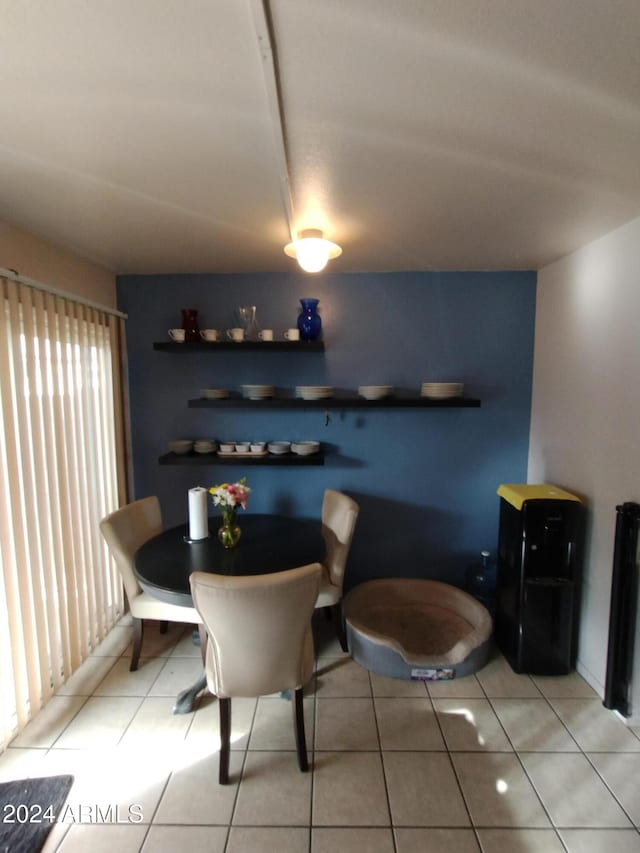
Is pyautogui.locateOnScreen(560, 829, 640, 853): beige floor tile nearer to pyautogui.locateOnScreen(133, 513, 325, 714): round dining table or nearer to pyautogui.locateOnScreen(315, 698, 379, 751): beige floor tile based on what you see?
pyautogui.locateOnScreen(315, 698, 379, 751): beige floor tile

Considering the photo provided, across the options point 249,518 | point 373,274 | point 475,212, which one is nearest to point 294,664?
point 249,518

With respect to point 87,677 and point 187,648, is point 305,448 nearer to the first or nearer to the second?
point 187,648

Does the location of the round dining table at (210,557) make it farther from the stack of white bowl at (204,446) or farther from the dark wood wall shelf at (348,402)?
the dark wood wall shelf at (348,402)

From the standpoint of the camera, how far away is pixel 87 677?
7.14 ft

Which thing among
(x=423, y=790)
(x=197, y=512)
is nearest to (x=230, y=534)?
(x=197, y=512)

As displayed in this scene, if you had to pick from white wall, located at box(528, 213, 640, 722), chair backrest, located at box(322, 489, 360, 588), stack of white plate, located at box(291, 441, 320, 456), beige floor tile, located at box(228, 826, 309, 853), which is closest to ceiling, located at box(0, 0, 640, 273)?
white wall, located at box(528, 213, 640, 722)

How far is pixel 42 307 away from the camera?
1931 millimetres

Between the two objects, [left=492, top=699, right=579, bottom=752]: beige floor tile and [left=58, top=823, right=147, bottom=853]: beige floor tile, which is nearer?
[left=58, top=823, right=147, bottom=853]: beige floor tile

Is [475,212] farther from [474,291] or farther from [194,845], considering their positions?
[194,845]

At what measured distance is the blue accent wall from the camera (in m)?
2.76

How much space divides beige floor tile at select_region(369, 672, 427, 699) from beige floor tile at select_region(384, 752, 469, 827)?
342mm

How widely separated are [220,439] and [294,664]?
1.67 meters

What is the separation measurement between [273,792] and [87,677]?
129cm

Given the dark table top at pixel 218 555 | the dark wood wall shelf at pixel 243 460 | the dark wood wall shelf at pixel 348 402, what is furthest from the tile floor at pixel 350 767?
the dark wood wall shelf at pixel 348 402
